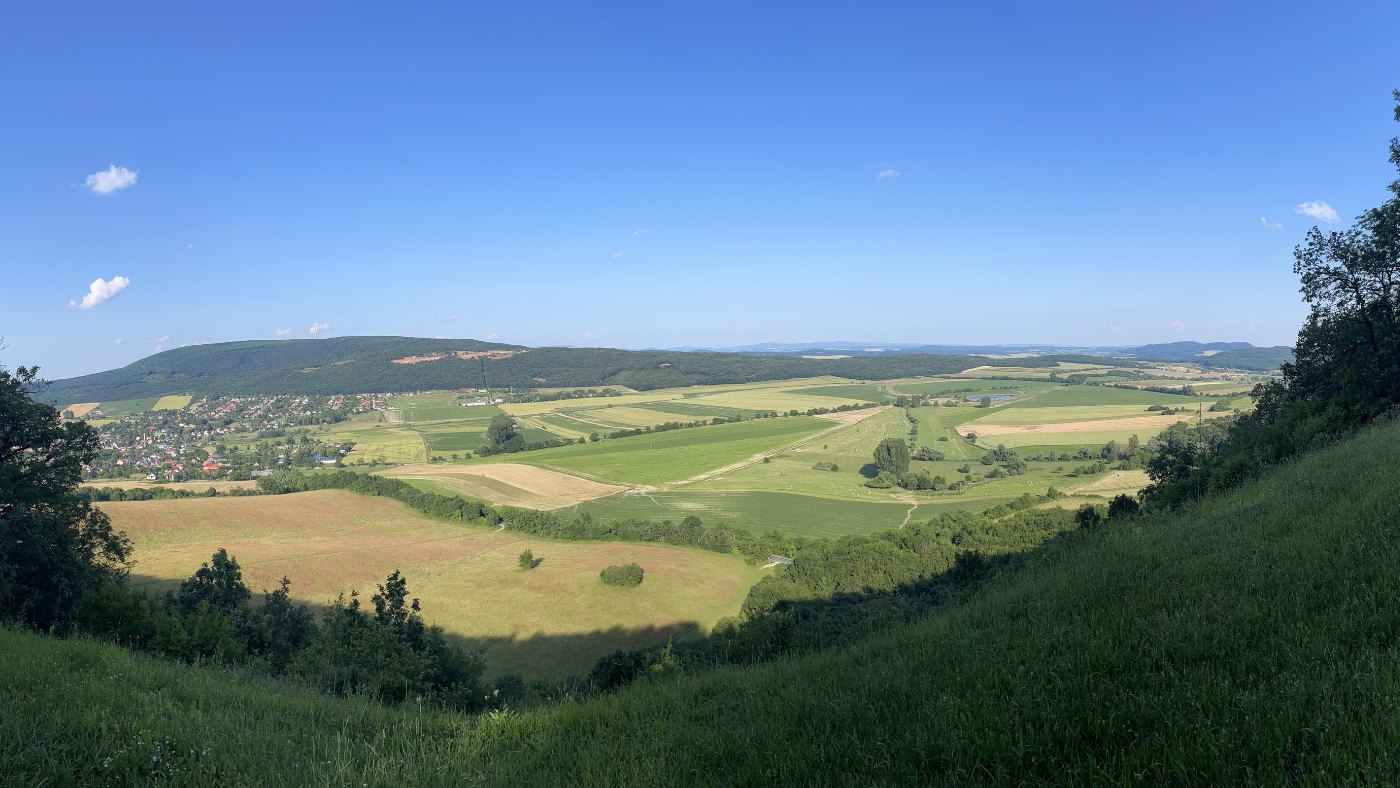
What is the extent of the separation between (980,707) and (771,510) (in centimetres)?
5179

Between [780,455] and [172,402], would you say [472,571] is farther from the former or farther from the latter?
[172,402]

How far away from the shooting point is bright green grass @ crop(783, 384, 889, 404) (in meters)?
144

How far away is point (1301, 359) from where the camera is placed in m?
24.7

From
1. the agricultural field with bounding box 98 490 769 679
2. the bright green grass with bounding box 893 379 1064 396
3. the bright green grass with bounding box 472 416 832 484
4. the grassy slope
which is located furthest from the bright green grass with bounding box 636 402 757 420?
the grassy slope

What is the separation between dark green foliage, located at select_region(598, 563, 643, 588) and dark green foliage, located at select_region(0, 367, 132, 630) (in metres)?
24.1

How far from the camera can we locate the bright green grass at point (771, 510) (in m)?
49.5

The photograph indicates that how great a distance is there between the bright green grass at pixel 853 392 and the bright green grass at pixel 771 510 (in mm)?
84500

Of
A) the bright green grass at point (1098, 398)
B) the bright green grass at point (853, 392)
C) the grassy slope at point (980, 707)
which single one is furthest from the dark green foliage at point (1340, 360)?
the bright green grass at point (853, 392)

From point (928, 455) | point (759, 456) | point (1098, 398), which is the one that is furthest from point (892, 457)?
point (1098, 398)

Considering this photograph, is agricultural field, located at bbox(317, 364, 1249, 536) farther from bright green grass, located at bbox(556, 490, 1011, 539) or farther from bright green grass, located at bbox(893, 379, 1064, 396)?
bright green grass, located at bbox(893, 379, 1064, 396)

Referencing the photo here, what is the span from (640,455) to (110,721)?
77694mm

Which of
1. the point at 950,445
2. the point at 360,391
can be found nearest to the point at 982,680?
the point at 950,445

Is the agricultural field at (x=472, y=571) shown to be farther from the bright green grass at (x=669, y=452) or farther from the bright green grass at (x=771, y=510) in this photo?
the bright green grass at (x=669, y=452)

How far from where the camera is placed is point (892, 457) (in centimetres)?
6812
